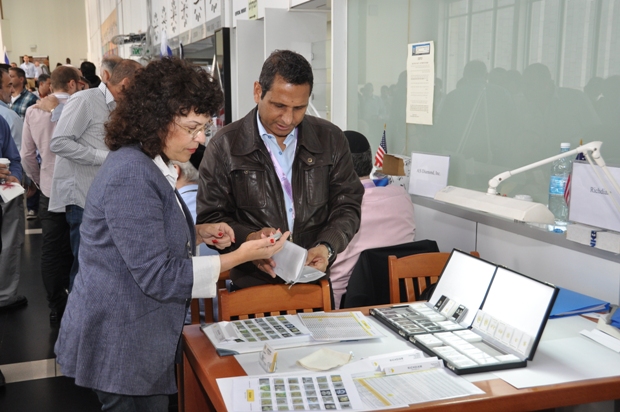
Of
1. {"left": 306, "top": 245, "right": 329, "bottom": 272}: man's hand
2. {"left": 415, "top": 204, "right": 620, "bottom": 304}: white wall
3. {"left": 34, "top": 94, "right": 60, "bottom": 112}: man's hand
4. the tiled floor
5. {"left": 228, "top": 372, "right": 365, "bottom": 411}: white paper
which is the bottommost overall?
the tiled floor

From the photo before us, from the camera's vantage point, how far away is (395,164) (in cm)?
362

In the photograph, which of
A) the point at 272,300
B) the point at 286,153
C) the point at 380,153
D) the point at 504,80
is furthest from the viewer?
the point at 380,153

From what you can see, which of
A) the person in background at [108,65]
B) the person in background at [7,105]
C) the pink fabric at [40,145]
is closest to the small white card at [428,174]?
the person in background at [108,65]

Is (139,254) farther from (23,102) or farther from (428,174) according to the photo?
(23,102)

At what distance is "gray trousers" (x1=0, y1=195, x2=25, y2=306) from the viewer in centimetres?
440

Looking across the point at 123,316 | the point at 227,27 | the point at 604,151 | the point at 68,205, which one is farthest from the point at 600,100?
the point at 227,27

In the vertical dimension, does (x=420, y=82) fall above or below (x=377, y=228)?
above

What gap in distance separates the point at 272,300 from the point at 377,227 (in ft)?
2.85

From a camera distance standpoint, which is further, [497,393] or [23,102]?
[23,102]

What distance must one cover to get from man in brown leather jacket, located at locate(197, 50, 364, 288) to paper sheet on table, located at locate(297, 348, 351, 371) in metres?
0.52

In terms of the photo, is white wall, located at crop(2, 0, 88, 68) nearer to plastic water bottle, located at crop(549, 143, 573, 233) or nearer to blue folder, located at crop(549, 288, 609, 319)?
plastic water bottle, located at crop(549, 143, 573, 233)

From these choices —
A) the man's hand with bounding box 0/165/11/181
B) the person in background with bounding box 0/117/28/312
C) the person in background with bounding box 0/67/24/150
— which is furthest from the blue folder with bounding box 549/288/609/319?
the person in background with bounding box 0/67/24/150

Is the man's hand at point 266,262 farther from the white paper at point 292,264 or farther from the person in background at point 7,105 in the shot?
the person in background at point 7,105

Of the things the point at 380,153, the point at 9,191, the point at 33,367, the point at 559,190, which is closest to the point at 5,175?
the point at 9,191
